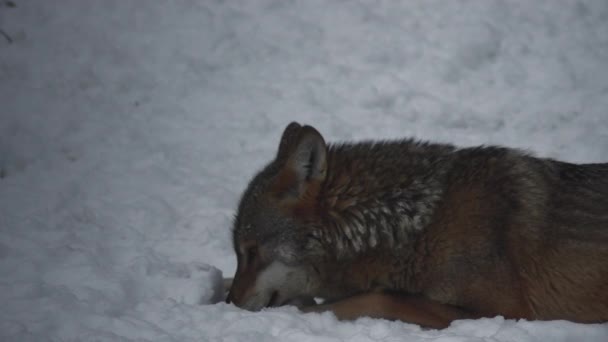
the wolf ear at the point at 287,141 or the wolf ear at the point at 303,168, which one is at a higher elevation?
the wolf ear at the point at 287,141

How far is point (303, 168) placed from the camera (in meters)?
4.04

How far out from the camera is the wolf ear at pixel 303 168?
3.96m

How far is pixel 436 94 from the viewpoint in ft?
25.4

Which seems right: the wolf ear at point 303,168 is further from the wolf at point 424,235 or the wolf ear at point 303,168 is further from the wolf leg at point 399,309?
the wolf leg at point 399,309

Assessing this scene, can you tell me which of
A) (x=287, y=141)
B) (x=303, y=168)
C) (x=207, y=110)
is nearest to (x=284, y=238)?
(x=303, y=168)

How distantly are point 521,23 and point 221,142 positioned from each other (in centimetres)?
415

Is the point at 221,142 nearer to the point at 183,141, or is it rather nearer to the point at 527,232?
the point at 183,141

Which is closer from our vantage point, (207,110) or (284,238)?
(284,238)

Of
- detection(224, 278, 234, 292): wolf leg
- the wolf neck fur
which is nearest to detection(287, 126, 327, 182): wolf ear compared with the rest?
the wolf neck fur

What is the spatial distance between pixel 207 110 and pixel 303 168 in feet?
12.6

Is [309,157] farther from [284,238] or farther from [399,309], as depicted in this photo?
[399,309]

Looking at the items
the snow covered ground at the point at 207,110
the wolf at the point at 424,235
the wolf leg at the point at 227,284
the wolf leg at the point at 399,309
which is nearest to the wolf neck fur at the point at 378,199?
the wolf at the point at 424,235

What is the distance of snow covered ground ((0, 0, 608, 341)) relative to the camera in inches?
164

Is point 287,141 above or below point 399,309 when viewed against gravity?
above
